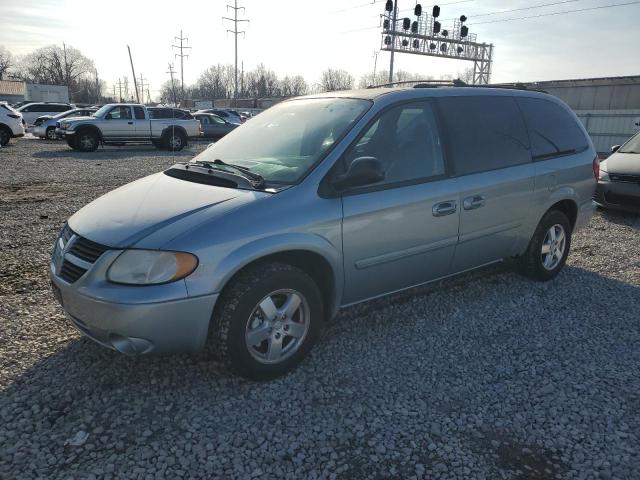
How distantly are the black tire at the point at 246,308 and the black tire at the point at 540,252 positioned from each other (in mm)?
2685

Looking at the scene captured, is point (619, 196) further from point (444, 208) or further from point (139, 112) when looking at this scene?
point (139, 112)

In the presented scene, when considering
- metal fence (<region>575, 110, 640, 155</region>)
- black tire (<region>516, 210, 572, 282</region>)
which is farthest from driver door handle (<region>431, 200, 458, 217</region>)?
metal fence (<region>575, 110, 640, 155</region>)

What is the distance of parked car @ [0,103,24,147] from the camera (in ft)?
61.1

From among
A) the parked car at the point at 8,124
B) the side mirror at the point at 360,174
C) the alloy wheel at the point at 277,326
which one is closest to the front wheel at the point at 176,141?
the parked car at the point at 8,124

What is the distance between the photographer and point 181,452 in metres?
2.49

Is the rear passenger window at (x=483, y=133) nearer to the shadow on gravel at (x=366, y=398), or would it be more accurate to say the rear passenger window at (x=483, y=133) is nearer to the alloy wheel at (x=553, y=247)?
the alloy wheel at (x=553, y=247)

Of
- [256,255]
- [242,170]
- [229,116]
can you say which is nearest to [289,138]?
[242,170]

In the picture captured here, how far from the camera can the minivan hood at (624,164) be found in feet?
25.3

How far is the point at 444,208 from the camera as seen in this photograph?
12.3 ft

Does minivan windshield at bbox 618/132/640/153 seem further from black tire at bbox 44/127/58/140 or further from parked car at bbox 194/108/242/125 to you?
black tire at bbox 44/127/58/140

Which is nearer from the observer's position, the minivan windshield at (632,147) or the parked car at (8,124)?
the minivan windshield at (632,147)

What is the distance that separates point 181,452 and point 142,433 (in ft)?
0.93

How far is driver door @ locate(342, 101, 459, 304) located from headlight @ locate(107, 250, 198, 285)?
3.49 ft

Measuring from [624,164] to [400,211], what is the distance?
6260mm
